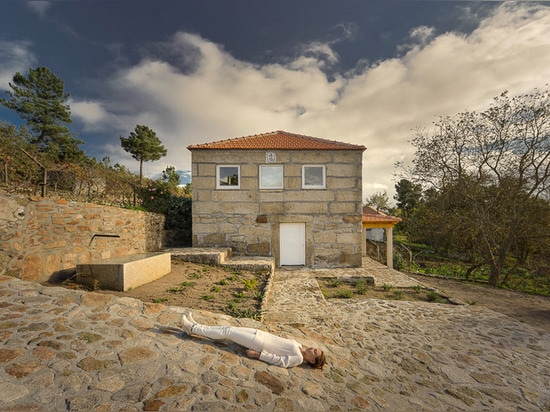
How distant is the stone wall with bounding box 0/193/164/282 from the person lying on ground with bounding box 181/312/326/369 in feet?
11.3

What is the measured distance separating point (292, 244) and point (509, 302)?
286 inches

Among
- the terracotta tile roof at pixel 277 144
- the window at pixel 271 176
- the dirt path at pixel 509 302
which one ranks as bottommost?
the dirt path at pixel 509 302

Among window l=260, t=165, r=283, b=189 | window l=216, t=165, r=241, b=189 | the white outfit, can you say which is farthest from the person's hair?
window l=216, t=165, r=241, b=189

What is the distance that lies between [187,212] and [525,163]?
15.7 m

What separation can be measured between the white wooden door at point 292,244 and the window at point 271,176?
1706mm

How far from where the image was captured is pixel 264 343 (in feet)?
9.50

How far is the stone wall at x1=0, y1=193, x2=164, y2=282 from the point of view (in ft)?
12.8

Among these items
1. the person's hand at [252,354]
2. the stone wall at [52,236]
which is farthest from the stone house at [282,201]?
the person's hand at [252,354]

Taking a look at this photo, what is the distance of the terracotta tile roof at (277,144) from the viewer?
9391 millimetres

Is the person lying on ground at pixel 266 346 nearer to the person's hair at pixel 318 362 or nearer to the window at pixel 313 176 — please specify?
the person's hair at pixel 318 362

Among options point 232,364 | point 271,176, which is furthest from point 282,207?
point 232,364

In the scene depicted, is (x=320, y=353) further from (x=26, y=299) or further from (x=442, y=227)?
(x=442, y=227)

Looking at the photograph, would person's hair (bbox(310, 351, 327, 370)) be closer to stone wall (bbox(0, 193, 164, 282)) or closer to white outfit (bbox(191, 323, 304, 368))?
white outfit (bbox(191, 323, 304, 368))

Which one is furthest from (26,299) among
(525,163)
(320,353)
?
(525,163)
